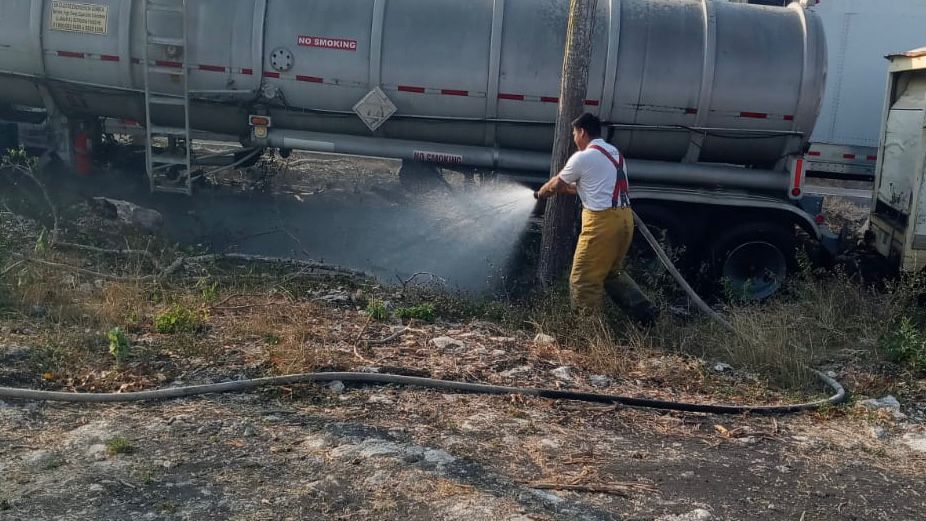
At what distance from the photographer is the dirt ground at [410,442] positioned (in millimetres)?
3861

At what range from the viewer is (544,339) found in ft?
20.6

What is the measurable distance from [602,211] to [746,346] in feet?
4.62

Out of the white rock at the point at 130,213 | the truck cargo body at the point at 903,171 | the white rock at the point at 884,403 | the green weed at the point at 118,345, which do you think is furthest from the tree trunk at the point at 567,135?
the white rock at the point at 130,213

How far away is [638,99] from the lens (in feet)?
29.0

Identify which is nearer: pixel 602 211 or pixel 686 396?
pixel 686 396

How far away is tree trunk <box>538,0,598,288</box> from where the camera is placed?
22.9 ft

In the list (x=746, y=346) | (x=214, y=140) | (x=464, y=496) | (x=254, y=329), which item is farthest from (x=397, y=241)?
(x=464, y=496)

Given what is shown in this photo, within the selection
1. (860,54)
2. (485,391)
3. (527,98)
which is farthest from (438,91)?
(860,54)

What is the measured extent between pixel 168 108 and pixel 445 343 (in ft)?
15.5

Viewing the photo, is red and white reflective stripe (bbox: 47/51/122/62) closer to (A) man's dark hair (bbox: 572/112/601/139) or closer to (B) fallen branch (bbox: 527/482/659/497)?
(A) man's dark hair (bbox: 572/112/601/139)

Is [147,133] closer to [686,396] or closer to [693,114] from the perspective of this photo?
[693,114]

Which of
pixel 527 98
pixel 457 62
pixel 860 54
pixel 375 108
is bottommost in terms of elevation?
pixel 375 108

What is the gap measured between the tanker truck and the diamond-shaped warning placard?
15 millimetres

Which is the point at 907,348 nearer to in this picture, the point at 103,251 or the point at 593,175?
the point at 593,175
